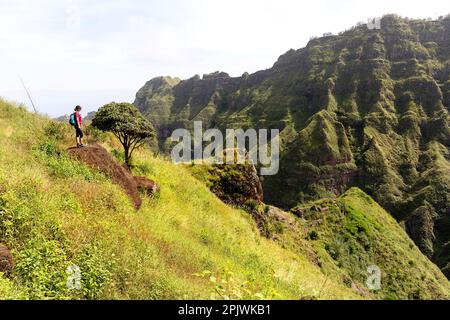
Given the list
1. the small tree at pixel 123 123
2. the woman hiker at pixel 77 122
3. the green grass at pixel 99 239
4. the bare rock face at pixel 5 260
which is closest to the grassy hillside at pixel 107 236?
the green grass at pixel 99 239

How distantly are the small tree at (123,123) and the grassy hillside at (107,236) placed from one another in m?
1.52

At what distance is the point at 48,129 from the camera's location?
16828 millimetres

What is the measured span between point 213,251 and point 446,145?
612ft

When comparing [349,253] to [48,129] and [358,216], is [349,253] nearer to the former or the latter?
[358,216]

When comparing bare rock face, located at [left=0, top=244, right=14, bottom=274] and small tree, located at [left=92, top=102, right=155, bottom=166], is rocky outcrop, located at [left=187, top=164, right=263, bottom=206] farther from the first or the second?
bare rock face, located at [left=0, top=244, right=14, bottom=274]

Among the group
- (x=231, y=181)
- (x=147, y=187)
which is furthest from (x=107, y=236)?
(x=231, y=181)

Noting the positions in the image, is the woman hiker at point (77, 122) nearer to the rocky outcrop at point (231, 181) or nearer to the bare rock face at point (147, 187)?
the bare rock face at point (147, 187)

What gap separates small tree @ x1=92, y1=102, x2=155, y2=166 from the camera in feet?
59.4

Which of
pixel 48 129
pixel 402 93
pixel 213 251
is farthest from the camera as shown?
pixel 402 93

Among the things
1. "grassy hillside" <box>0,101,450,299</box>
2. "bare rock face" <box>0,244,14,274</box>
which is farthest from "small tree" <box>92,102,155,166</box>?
"bare rock face" <box>0,244,14,274</box>

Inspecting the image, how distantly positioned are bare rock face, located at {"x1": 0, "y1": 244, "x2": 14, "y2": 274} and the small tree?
10824 millimetres

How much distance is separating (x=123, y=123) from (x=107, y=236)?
31.5 ft

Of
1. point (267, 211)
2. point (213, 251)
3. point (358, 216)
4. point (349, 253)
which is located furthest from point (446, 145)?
point (213, 251)

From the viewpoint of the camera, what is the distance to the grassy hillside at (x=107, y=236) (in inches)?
300
